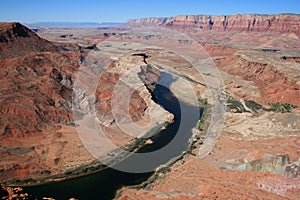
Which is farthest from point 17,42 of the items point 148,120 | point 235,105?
point 235,105

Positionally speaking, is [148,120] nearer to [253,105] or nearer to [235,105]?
[235,105]

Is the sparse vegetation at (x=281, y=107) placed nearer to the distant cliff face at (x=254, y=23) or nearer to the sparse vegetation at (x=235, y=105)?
the sparse vegetation at (x=235, y=105)

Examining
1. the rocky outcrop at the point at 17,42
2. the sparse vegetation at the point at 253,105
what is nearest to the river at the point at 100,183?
the sparse vegetation at the point at 253,105

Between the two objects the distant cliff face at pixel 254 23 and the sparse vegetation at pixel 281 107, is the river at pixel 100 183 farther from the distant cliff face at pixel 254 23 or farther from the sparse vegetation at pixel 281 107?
the distant cliff face at pixel 254 23

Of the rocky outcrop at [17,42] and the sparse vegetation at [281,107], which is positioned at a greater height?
the rocky outcrop at [17,42]

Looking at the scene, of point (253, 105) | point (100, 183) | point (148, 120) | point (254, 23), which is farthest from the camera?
point (254, 23)

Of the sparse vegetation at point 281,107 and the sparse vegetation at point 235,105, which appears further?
the sparse vegetation at point 235,105

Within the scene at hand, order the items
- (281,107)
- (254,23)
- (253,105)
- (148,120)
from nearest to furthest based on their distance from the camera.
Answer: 1. (148,120)
2. (281,107)
3. (253,105)
4. (254,23)

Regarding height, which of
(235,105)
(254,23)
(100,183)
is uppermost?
(254,23)

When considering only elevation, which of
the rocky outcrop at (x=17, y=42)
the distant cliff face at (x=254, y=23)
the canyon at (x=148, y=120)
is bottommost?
the canyon at (x=148, y=120)

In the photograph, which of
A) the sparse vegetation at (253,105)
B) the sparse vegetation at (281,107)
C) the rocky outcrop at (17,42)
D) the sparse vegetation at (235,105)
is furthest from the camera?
the rocky outcrop at (17,42)

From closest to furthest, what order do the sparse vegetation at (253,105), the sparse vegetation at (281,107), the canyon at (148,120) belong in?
the canyon at (148,120) < the sparse vegetation at (281,107) < the sparse vegetation at (253,105)

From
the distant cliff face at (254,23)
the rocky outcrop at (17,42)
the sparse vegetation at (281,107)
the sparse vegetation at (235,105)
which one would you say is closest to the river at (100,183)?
the sparse vegetation at (235,105)
